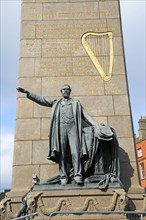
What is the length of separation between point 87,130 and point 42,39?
4.16 metres

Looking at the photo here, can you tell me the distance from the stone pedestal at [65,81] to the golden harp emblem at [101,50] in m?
0.12

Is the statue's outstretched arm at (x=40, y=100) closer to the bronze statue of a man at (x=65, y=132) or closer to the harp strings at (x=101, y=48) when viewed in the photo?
the bronze statue of a man at (x=65, y=132)

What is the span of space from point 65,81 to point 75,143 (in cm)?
275

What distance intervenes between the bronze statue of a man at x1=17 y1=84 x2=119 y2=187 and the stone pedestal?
69cm

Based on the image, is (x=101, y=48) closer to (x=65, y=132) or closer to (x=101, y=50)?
(x=101, y=50)

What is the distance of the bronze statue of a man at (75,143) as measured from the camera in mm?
8789

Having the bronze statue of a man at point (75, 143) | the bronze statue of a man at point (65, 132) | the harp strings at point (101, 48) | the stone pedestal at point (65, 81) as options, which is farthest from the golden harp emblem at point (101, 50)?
the bronze statue of a man at point (75, 143)

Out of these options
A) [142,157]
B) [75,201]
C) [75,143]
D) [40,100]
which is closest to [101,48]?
[40,100]

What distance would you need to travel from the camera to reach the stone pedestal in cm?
963

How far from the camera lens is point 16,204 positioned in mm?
9023

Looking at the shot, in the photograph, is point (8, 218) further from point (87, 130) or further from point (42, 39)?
point (42, 39)

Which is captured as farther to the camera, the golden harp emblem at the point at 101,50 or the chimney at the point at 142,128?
the chimney at the point at 142,128

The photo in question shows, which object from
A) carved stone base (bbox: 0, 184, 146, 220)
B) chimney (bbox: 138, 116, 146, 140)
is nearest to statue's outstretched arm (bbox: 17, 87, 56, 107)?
carved stone base (bbox: 0, 184, 146, 220)

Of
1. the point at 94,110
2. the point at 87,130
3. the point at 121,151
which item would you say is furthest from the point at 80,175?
the point at 94,110
